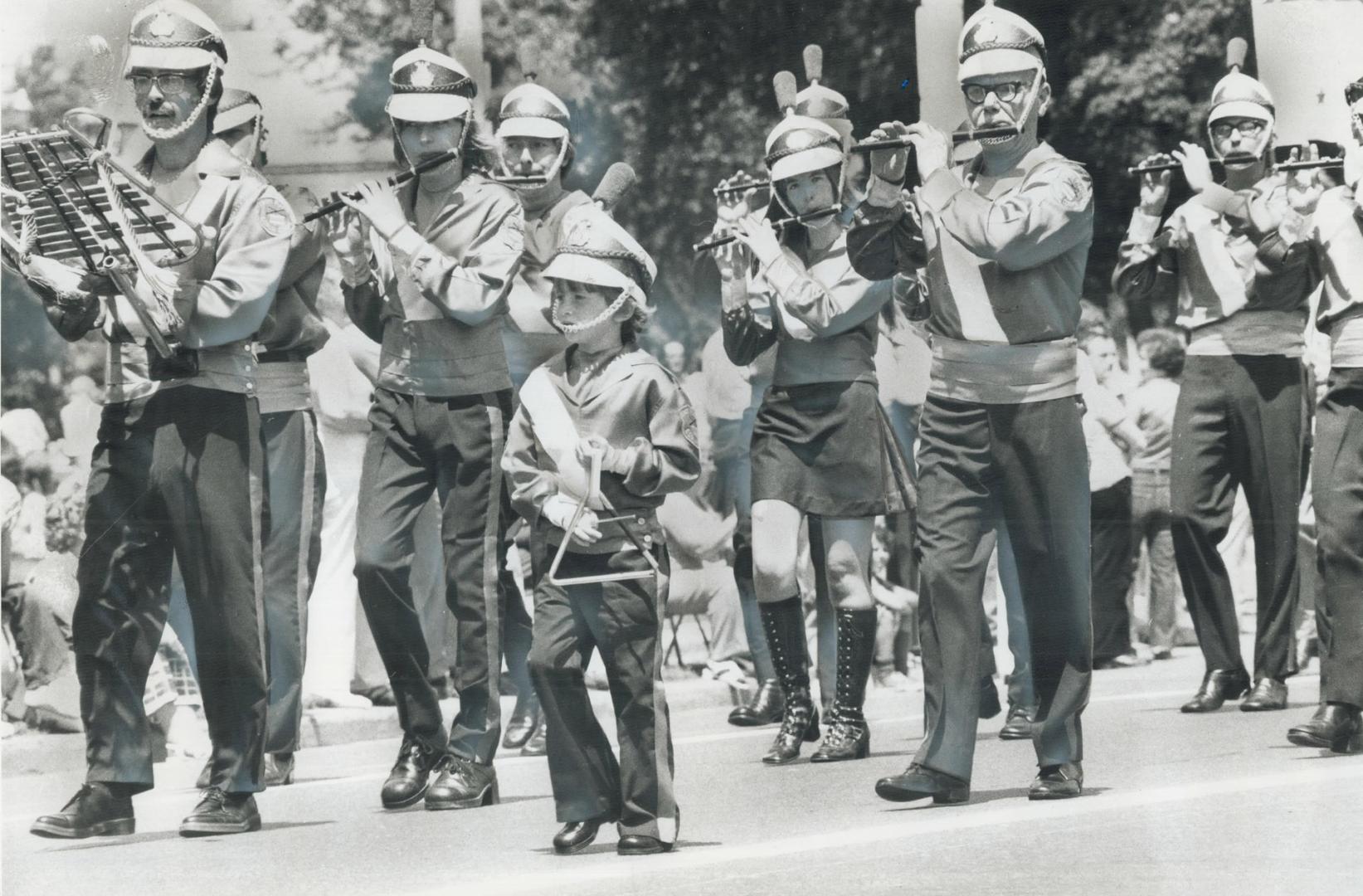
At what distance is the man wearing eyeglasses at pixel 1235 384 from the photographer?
27.1 feet

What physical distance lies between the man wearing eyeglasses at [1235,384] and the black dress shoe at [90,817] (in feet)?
10.6

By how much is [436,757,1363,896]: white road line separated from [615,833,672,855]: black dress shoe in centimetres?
4

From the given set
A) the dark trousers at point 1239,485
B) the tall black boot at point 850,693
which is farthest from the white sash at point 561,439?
the dark trousers at point 1239,485

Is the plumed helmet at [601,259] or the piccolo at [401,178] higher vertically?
the piccolo at [401,178]

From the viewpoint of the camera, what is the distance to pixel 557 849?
694 centimetres

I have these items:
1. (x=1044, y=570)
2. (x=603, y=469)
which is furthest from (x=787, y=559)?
(x=603, y=469)

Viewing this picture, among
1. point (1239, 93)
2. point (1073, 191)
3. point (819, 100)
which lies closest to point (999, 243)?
point (1073, 191)

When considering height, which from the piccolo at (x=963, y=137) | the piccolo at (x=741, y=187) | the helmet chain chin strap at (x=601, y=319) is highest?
the piccolo at (x=963, y=137)

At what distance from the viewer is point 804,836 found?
7.13m

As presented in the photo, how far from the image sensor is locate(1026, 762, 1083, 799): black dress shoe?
7.42m

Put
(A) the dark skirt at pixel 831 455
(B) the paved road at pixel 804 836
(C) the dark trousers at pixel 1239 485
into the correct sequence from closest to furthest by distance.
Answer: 1. (B) the paved road at pixel 804 836
2. (A) the dark skirt at pixel 831 455
3. (C) the dark trousers at pixel 1239 485

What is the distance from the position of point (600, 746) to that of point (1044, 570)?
4.43ft

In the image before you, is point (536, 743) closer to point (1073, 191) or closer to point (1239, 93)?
point (1073, 191)

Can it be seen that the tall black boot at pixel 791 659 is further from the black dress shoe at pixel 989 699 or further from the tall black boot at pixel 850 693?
the black dress shoe at pixel 989 699
